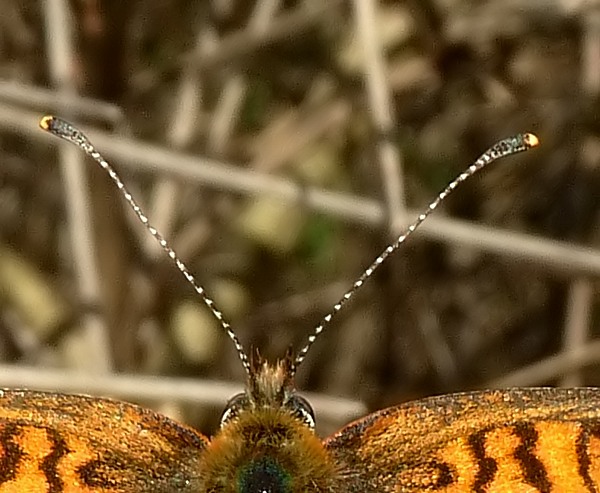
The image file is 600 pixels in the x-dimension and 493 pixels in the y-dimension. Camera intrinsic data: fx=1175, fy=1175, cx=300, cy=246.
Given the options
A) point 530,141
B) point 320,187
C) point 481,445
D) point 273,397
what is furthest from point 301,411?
point 320,187

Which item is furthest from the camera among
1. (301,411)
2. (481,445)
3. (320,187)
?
(320,187)

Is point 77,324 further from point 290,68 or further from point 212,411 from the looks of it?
point 290,68

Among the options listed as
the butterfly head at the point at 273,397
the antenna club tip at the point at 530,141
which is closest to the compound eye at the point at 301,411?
the butterfly head at the point at 273,397

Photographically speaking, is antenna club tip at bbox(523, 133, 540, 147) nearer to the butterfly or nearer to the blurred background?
the butterfly

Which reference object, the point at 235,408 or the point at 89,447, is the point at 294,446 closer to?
the point at 235,408

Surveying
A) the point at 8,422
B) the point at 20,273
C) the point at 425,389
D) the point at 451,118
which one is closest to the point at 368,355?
the point at 425,389

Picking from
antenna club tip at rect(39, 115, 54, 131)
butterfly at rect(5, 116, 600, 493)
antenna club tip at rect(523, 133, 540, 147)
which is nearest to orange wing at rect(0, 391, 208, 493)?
butterfly at rect(5, 116, 600, 493)
